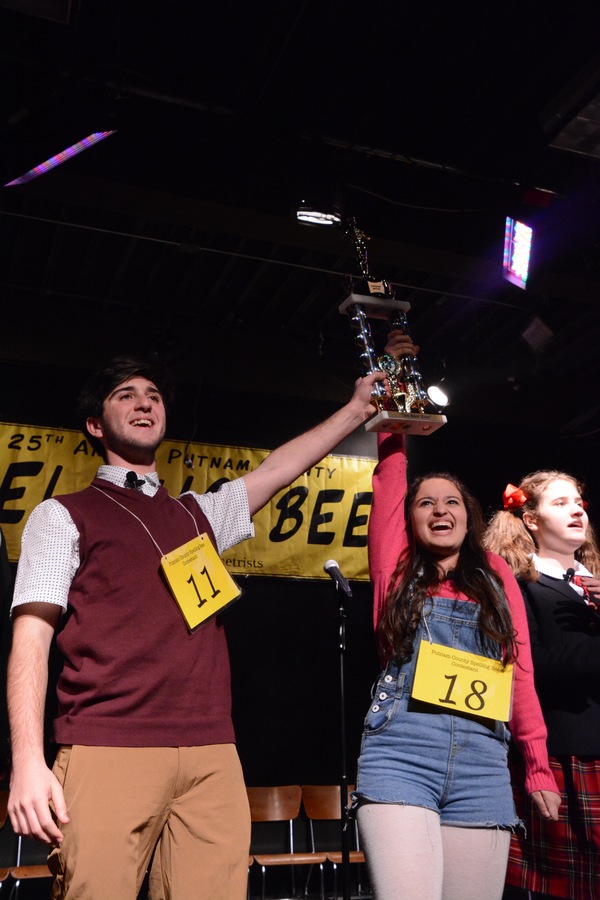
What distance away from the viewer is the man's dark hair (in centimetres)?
221

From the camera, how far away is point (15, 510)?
4.93 metres

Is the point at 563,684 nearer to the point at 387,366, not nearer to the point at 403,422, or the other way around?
the point at 403,422

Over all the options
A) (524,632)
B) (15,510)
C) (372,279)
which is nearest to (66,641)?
(524,632)

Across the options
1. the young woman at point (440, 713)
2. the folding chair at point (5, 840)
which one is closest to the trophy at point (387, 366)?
the young woman at point (440, 713)

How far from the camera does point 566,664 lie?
2.32 metres

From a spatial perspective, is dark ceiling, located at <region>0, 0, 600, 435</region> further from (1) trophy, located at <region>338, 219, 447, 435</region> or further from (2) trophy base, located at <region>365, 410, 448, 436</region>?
(2) trophy base, located at <region>365, 410, 448, 436</region>

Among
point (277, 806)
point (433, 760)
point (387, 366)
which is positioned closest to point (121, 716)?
point (433, 760)

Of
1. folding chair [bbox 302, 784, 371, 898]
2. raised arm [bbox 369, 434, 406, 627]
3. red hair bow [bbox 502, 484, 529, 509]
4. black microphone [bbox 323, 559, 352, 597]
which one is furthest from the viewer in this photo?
folding chair [bbox 302, 784, 371, 898]

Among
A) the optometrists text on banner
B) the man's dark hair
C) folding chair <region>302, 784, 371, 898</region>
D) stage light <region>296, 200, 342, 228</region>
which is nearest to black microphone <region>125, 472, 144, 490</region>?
the man's dark hair

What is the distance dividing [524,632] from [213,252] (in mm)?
3550

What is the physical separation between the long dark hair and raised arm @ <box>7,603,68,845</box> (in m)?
0.83

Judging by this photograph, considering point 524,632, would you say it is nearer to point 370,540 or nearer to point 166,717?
point 370,540

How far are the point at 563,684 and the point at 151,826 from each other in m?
1.34

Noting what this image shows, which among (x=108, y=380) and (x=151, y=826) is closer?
(x=151, y=826)
